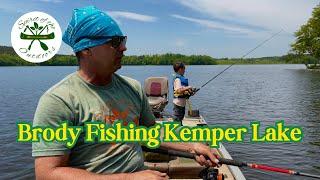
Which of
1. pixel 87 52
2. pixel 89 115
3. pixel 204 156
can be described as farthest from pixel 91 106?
pixel 204 156

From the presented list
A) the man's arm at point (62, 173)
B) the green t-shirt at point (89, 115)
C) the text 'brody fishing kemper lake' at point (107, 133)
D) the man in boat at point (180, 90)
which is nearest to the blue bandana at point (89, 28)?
the green t-shirt at point (89, 115)

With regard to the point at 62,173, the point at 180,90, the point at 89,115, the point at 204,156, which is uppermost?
the point at 89,115

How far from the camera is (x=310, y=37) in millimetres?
93438

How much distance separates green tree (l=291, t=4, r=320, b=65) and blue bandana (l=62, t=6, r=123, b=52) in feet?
316

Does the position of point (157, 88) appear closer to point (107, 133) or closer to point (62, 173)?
point (107, 133)

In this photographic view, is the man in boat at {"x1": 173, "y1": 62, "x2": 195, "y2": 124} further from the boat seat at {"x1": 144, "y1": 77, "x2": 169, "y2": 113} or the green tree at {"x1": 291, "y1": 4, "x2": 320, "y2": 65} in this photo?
the green tree at {"x1": 291, "y1": 4, "x2": 320, "y2": 65}

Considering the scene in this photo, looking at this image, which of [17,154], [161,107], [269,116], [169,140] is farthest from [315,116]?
[169,140]

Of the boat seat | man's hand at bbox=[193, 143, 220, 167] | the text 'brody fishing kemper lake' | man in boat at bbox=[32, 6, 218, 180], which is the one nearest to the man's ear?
man in boat at bbox=[32, 6, 218, 180]

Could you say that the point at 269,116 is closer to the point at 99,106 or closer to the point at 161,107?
the point at 161,107

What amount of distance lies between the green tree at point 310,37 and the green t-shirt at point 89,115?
96216 millimetres

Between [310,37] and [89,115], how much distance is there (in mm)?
98787

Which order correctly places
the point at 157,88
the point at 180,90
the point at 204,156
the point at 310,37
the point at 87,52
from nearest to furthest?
1. the point at 87,52
2. the point at 204,156
3. the point at 180,90
4. the point at 157,88
5. the point at 310,37

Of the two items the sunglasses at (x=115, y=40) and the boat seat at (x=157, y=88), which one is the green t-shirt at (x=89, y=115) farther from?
the boat seat at (x=157, y=88)

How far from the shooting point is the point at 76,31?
2.86m
